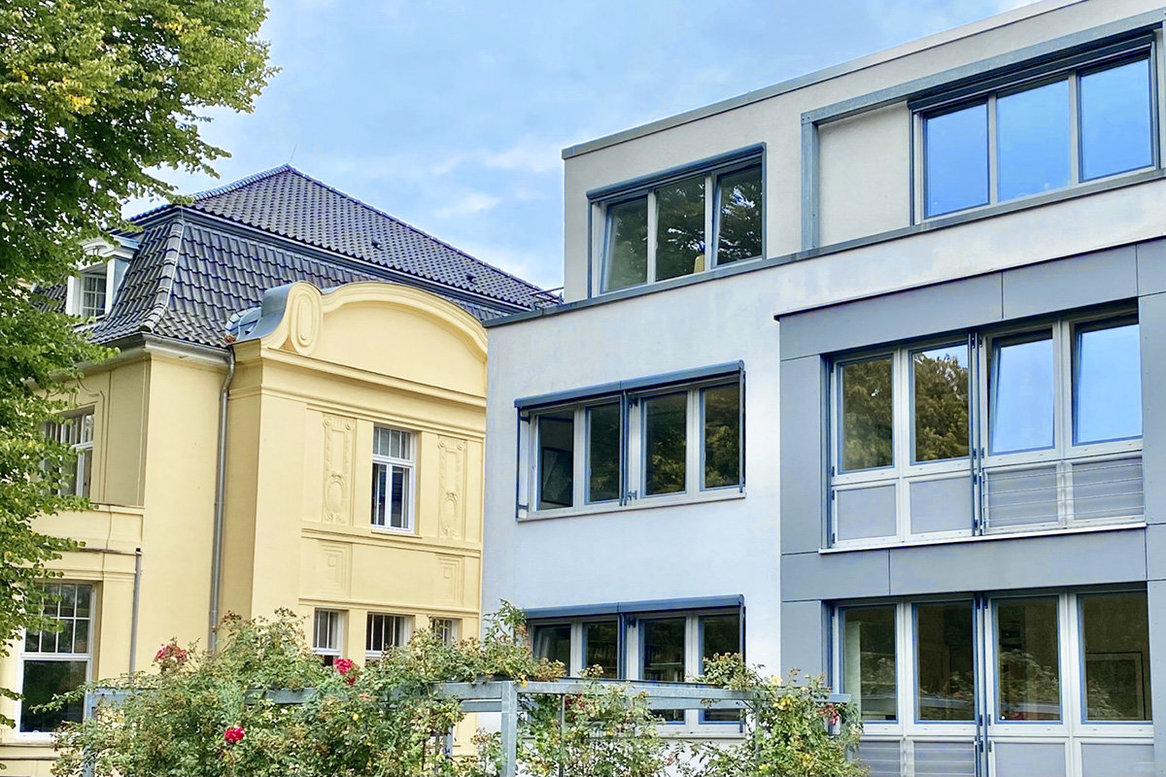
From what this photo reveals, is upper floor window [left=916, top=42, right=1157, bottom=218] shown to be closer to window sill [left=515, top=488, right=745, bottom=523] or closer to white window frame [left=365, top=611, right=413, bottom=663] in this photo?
window sill [left=515, top=488, right=745, bottom=523]

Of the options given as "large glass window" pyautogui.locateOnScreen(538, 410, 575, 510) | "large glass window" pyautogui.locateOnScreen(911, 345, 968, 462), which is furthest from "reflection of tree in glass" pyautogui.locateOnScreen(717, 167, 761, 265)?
"large glass window" pyautogui.locateOnScreen(911, 345, 968, 462)

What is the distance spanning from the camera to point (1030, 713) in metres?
14.0

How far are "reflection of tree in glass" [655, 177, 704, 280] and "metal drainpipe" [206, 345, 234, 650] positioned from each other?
9.33 metres

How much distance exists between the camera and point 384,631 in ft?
88.6

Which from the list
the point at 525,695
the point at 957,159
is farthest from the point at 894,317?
the point at 525,695

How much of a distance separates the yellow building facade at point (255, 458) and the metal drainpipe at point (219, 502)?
0.04 m

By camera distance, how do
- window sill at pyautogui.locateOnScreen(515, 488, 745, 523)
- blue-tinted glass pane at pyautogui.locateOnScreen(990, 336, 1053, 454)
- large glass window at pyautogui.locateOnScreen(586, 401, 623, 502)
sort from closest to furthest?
blue-tinted glass pane at pyautogui.locateOnScreen(990, 336, 1053, 454)
window sill at pyautogui.locateOnScreen(515, 488, 745, 523)
large glass window at pyautogui.locateOnScreen(586, 401, 623, 502)

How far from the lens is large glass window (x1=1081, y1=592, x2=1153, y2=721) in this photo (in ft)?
44.0

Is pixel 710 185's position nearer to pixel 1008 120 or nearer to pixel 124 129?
pixel 1008 120

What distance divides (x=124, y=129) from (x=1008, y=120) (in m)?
9.25

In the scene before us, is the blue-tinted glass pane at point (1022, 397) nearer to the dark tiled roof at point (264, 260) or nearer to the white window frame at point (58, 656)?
the dark tiled roof at point (264, 260)

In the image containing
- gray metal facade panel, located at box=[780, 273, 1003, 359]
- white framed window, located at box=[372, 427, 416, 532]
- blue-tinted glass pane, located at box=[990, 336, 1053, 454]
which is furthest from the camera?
white framed window, located at box=[372, 427, 416, 532]

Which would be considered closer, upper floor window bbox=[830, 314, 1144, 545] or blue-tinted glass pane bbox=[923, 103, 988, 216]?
upper floor window bbox=[830, 314, 1144, 545]

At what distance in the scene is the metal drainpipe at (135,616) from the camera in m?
23.9
